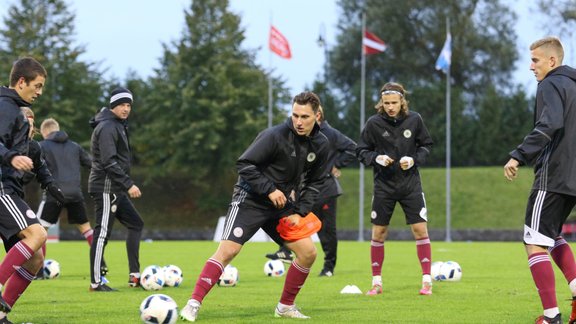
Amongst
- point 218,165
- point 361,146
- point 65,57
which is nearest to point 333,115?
point 218,165

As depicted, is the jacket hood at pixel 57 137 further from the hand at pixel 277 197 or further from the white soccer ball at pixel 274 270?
the hand at pixel 277 197

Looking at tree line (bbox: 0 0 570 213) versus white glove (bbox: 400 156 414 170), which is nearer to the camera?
white glove (bbox: 400 156 414 170)

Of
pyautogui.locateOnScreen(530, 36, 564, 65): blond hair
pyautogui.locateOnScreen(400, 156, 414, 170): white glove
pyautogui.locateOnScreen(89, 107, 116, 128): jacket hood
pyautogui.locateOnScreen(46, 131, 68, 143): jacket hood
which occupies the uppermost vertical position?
pyautogui.locateOnScreen(530, 36, 564, 65): blond hair

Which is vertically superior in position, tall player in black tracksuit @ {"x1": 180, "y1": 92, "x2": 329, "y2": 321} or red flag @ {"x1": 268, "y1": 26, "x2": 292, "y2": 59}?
red flag @ {"x1": 268, "y1": 26, "x2": 292, "y2": 59}

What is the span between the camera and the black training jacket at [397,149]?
36.7 feet

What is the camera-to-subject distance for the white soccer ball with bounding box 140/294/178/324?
7.46m

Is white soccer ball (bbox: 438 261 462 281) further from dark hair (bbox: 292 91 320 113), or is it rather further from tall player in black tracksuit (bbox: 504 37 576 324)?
dark hair (bbox: 292 91 320 113)

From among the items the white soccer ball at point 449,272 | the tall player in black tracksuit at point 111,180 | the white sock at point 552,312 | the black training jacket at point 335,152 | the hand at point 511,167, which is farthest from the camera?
the black training jacket at point 335,152

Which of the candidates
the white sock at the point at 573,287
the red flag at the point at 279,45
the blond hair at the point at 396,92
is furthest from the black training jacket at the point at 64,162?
the red flag at the point at 279,45

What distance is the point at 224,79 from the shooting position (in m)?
46.6

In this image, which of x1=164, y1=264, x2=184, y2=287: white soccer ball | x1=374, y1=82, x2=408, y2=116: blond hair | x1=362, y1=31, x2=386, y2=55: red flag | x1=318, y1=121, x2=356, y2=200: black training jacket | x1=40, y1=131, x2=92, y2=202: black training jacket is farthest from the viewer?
x1=362, y1=31, x2=386, y2=55: red flag

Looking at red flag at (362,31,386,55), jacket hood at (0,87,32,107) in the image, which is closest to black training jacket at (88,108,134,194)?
jacket hood at (0,87,32,107)

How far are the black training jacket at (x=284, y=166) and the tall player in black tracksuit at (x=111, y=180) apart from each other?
335 cm

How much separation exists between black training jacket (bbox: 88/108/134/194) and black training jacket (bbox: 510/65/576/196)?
17.8 feet
